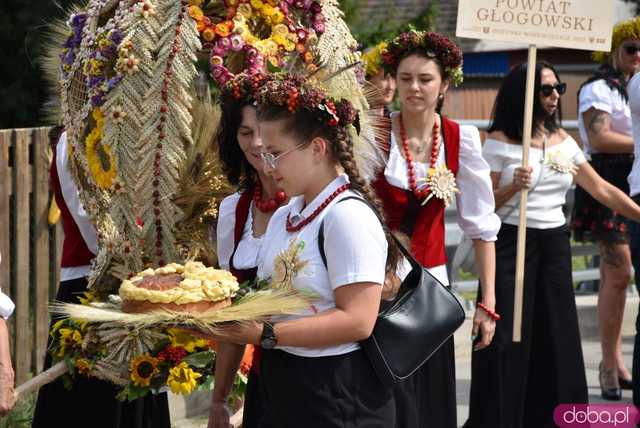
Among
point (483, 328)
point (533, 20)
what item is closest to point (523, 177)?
point (533, 20)

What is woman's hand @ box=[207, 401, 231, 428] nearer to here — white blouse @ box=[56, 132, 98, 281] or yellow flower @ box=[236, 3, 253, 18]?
white blouse @ box=[56, 132, 98, 281]

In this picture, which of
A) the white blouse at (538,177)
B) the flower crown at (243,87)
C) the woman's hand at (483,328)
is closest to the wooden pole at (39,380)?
the flower crown at (243,87)

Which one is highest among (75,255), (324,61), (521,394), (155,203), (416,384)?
(324,61)

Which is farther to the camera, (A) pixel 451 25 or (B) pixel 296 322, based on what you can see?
(A) pixel 451 25

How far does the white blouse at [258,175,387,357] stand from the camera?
3.09m

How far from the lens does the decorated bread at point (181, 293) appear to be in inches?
125

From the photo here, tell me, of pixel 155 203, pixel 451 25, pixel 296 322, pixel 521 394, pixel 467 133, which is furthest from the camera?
pixel 451 25

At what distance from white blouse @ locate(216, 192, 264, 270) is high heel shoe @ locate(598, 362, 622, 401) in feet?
11.7

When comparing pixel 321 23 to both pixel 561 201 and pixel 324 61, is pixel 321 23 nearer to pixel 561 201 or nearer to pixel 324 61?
pixel 324 61

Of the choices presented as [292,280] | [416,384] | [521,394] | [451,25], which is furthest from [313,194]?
[451,25]

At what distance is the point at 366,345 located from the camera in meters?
3.25

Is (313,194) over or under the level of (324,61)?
under

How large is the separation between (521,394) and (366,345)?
2779 mm

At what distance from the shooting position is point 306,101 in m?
3.26
